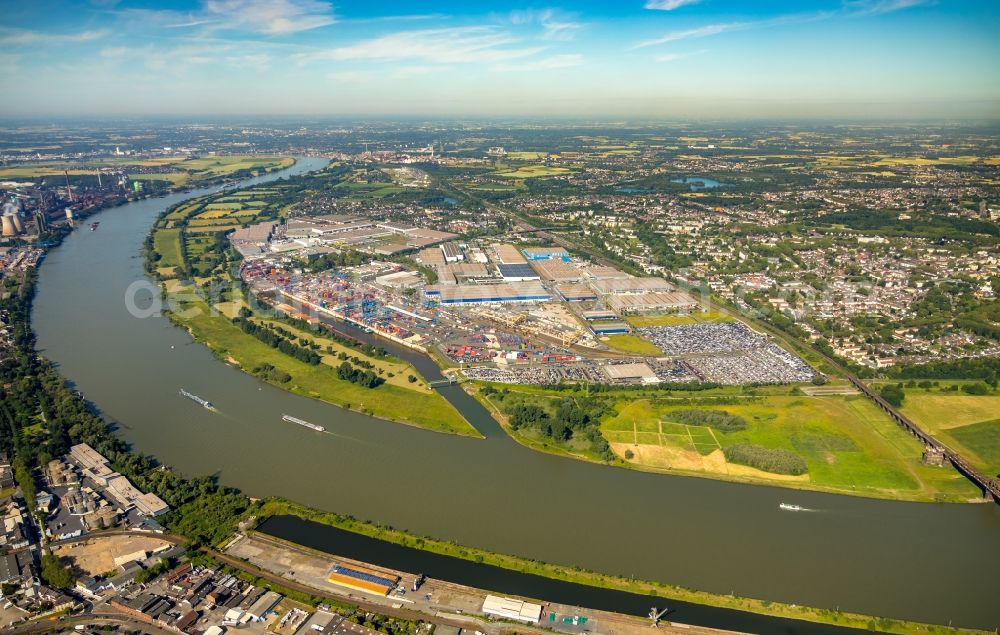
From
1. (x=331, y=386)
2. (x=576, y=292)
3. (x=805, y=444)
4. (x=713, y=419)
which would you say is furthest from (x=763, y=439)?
(x=331, y=386)

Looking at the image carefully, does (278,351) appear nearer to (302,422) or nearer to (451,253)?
(302,422)

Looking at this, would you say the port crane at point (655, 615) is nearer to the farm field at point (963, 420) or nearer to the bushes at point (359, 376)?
the farm field at point (963, 420)

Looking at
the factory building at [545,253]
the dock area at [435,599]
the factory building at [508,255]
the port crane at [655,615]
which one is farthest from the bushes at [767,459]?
the factory building at [545,253]

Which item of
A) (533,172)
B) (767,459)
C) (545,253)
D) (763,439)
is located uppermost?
(533,172)

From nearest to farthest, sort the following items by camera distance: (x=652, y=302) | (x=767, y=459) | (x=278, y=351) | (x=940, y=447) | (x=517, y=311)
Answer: (x=767, y=459)
(x=940, y=447)
(x=278, y=351)
(x=517, y=311)
(x=652, y=302)

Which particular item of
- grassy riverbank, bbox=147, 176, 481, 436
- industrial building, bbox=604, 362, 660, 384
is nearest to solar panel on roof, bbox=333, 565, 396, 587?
grassy riverbank, bbox=147, 176, 481, 436

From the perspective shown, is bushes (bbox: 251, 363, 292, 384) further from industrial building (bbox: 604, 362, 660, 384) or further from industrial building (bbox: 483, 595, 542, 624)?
industrial building (bbox: 483, 595, 542, 624)
